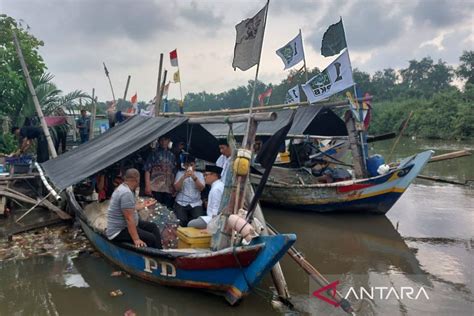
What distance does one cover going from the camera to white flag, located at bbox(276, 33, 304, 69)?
9898 mm

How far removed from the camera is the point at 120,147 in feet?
19.9

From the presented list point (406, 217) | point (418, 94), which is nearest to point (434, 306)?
point (406, 217)

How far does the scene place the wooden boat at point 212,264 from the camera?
392 centimetres

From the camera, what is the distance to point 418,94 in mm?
47156

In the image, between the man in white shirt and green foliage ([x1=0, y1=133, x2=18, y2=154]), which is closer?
the man in white shirt

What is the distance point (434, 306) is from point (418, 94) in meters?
47.4

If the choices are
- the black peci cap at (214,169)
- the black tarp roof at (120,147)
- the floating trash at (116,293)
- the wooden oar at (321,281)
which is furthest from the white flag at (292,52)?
the floating trash at (116,293)

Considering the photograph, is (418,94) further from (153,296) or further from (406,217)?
(153,296)

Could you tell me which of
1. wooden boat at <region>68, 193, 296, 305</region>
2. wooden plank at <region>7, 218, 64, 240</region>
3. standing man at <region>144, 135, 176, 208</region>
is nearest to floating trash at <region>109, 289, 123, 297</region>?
wooden boat at <region>68, 193, 296, 305</region>

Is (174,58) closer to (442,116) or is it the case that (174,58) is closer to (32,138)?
(32,138)

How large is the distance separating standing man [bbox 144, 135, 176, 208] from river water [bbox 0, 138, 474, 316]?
137 centimetres

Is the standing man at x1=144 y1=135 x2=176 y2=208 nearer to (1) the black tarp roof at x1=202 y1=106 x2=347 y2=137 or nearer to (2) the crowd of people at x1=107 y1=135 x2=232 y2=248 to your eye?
(2) the crowd of people at x1=107 y1=135 x2=232 y2=248

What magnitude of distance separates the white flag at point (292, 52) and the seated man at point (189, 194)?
4.94 meters

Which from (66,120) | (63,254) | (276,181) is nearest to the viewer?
(63,254)
